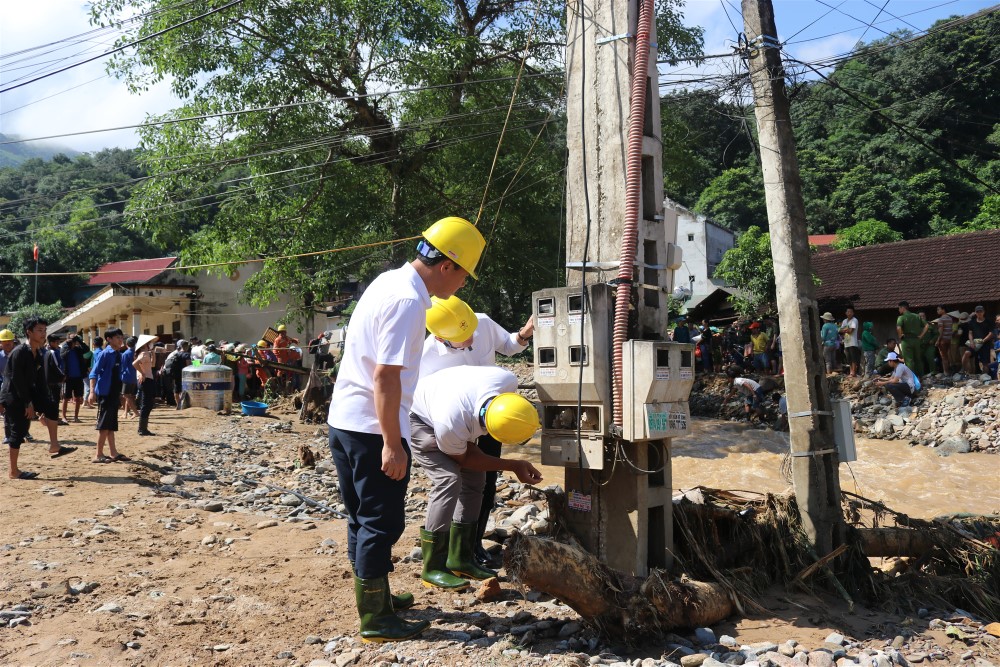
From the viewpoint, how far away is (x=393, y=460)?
378cm

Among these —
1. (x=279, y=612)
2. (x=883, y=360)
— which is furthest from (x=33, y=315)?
(x=279, y=612)

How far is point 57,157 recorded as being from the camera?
7500 centimetres

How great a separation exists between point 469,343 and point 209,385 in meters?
13.0

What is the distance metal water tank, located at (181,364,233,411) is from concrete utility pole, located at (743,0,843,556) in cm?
1375

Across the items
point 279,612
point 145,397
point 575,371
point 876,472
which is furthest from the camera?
point 876,472

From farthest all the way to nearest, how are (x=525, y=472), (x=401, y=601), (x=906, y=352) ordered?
(x=906, y=352) < (x=525, y=472) < (x=401, y=601)

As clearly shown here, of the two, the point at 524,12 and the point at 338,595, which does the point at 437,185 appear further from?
the point at 338,595

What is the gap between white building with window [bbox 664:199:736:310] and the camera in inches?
1641

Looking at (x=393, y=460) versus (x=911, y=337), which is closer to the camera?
(x=393, y=460)

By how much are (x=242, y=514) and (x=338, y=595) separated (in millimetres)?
3084

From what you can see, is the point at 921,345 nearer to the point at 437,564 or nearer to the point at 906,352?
the point at 906,352

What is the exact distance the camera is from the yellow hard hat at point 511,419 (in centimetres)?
434

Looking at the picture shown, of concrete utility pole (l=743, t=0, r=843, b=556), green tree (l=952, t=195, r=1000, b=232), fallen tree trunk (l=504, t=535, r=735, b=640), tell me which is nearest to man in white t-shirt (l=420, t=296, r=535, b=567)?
fallen tree trunk (l=504, t=535, r=735, b=640)

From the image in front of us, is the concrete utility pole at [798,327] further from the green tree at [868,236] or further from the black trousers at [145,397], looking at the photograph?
the green tree at [868,236]
